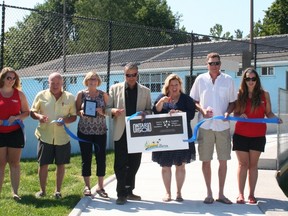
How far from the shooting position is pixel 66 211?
6066 mm

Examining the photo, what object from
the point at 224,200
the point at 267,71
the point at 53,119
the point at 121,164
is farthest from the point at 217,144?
the point at 267,71

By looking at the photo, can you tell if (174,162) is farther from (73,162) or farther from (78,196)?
(73,162)

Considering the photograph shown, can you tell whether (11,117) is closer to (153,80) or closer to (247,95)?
(247,95)

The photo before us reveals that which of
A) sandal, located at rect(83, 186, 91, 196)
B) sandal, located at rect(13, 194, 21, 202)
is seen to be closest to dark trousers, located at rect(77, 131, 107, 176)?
sandal, located at rect(83, 186, 91, 196)

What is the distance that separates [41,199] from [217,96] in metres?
2.90

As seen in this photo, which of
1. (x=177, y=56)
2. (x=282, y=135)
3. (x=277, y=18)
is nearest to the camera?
(x=282, y=135)

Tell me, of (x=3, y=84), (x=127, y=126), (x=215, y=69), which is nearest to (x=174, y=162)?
(x=127, y=126)

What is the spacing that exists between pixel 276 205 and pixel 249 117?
1.29 metres

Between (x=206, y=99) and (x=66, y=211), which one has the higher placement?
(x=206, y=99)

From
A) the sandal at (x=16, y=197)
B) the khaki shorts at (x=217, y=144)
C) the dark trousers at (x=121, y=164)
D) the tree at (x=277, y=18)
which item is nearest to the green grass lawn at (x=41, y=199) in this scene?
the sandal at (x=16, y=197)

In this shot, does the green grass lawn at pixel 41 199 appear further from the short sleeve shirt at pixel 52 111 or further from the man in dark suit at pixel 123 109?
the short sleeve shirt at pixel 52 111

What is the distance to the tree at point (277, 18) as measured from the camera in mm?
43125

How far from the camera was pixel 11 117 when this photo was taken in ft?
20.7

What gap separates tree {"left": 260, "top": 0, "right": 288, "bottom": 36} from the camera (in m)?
43.1
